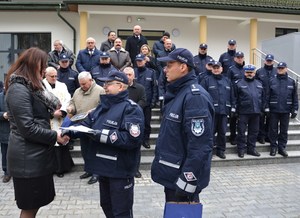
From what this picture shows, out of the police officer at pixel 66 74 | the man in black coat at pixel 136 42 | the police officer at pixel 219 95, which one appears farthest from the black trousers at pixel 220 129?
the police officer at pixel 66 74

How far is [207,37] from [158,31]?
6.31 feet

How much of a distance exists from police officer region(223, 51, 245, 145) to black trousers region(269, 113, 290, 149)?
32.3 inches

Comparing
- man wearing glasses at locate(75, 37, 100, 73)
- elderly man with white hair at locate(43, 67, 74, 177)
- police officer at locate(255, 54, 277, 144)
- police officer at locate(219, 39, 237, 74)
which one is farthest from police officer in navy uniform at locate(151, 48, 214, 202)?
police officer at locate(219, 39, 237, 74)

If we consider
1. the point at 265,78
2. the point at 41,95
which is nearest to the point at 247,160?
the point at 265,78

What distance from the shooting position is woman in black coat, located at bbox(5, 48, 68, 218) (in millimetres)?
2826

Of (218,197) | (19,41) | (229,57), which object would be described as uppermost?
(19,41)

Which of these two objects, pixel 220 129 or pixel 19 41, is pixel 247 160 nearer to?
pixel 220 129

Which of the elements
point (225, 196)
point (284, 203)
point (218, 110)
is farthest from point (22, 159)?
point (218, 110)

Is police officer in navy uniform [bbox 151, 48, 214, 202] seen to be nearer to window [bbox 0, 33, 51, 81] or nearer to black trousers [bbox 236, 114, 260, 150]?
black trousers [bbox 236, 114, 260, 150]

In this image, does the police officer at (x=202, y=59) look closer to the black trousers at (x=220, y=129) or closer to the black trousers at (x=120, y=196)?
the black trousers at (x=220, y=129)

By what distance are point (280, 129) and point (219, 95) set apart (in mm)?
1724

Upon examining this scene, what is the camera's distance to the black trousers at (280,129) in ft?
25.3

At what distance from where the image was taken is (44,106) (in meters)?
2.99

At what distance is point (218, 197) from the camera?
5.38 metres
